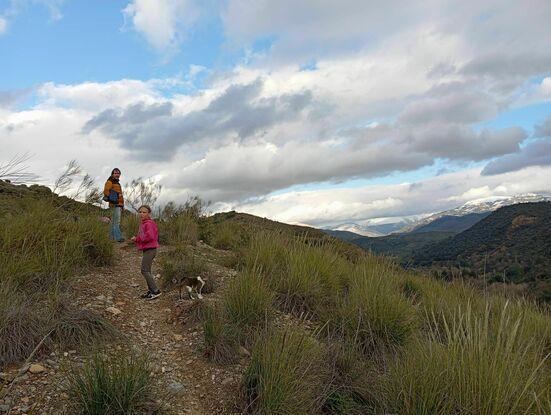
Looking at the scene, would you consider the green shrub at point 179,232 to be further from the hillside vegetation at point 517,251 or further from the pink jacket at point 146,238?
the hillside vegetation at point 517,251

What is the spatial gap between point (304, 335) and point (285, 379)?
0.56m

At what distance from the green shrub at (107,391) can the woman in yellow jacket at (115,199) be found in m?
7.00

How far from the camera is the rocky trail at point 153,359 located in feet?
11.5

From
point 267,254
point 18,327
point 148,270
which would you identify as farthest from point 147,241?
point 18,327

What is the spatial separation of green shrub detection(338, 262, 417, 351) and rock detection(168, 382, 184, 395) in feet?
7.03

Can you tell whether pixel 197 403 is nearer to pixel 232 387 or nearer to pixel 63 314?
pixel 232 387

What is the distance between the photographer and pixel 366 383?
3949mm

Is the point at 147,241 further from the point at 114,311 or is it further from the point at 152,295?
the point at 114,311

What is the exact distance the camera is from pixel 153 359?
4.35 metres

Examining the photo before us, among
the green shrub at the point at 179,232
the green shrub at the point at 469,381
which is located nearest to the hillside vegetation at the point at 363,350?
the green shrub at the point at 469,381

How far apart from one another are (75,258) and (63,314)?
77.6 inches

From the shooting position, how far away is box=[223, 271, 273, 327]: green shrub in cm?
511

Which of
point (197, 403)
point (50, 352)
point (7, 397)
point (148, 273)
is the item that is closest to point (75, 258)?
point (148, 273)

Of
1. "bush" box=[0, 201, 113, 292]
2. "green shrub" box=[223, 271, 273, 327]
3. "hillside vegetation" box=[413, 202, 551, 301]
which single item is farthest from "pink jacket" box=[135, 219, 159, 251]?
"hillside vegetation" box=[413, 202, 551, 301]
